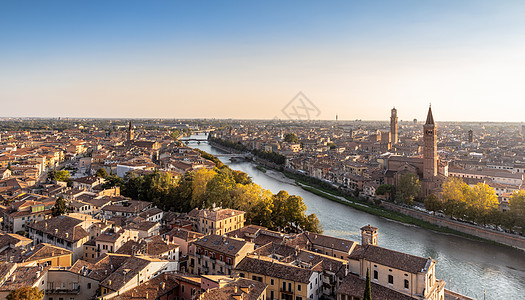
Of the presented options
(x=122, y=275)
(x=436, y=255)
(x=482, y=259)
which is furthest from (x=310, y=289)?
(x=482, y=259)

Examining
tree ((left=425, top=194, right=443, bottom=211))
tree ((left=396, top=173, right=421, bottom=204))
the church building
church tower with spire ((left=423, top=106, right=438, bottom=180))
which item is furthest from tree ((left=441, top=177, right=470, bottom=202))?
church tower with spire ((left=423, top=106, right=438, bottom=180))

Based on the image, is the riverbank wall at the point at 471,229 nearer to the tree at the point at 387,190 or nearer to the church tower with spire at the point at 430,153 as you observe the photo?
the tree at the point at 387,190

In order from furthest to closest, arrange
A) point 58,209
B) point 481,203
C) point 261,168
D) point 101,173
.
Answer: point 261,168, point 101,173, point 481,203, point 58,209

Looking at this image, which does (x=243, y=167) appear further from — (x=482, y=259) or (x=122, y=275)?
(x=122, y=275)

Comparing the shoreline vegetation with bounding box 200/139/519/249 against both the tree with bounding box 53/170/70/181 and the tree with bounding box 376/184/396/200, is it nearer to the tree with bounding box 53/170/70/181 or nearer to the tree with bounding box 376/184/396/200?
the tree with bounding box 376/184/396/200

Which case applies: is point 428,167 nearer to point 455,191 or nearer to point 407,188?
point 407,188

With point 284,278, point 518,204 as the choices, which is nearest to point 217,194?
point 284,278
